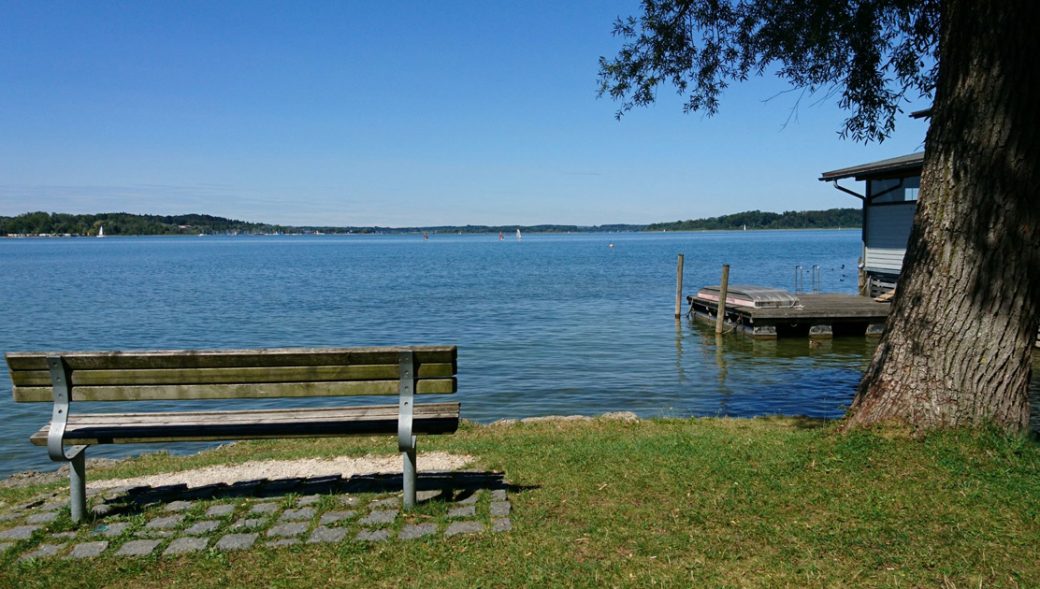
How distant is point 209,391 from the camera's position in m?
5.26

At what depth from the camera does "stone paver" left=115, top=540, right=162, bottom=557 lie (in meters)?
4.82

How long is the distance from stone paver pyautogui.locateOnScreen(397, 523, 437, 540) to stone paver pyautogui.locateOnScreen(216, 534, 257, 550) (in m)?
0.94

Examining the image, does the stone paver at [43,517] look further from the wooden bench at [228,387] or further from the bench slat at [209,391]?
the bench slat at [209,391]

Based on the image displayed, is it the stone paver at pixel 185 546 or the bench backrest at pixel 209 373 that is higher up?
the bench backrest at pixel 209 373

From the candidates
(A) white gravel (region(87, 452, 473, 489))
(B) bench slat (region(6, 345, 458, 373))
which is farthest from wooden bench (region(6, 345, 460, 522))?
(A) white gravel (region(87, 452, 473, 489))

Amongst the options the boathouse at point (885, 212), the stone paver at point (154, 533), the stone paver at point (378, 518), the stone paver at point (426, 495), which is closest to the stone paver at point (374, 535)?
the stone paver at point (378, 518)

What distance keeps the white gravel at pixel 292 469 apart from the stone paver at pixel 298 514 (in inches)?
51.5

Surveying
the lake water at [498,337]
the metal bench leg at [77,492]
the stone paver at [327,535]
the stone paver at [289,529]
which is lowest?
the lake water at [498,337]

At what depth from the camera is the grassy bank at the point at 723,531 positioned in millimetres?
4355

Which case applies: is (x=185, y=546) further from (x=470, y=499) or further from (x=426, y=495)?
(x=470, y=499)

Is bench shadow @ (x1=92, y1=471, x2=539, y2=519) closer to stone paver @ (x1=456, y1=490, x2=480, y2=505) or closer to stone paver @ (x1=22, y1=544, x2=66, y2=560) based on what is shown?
stone paver @ (x1=456, y1=490, x2=480, y2=505)

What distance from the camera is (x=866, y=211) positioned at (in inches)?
1096

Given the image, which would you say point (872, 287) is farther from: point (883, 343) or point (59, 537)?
point (59, 537)

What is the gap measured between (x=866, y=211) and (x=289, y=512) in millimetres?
26752
